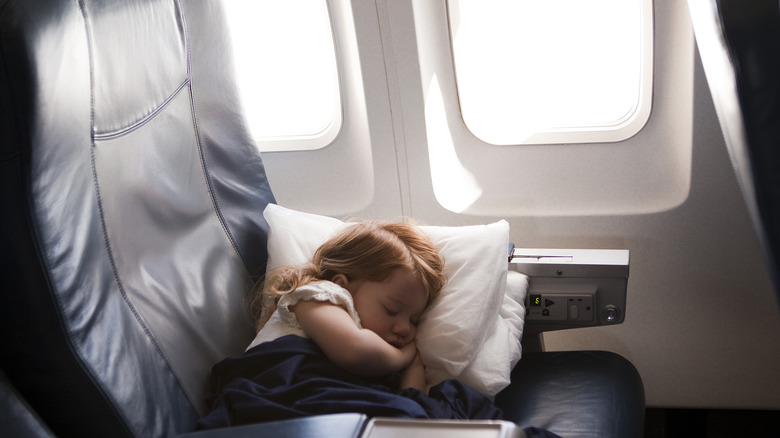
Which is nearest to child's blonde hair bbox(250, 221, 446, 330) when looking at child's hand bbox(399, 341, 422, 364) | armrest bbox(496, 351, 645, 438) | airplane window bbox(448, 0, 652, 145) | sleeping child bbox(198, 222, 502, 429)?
sleeping child bbox(198, 222, 502, 429)

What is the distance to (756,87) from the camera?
1.12m

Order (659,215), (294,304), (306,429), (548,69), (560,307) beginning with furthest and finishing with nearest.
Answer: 1. (548,69)
2. (659,215)
3. (560,307)
4. (294,304)
5. (306,429)

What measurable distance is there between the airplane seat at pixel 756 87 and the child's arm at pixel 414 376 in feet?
2.55

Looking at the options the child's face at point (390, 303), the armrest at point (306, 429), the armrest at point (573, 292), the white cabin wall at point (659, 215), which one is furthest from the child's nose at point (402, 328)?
the white cabin wall at point (659, 215)

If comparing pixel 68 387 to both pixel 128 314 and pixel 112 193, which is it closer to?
pixel 128 314

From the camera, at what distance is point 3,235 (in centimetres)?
113

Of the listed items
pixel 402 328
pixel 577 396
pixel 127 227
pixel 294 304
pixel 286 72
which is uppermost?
pixel 286 72

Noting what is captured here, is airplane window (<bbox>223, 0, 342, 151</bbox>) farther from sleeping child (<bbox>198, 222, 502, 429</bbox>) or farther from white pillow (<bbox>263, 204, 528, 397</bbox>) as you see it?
sleeping child (<bbox>198, 222, 502, 429</bbox>)

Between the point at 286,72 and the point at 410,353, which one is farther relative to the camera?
the point at 286,72

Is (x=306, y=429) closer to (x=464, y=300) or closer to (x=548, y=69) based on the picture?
(x=464, y=300)

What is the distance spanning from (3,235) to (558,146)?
1746 mm

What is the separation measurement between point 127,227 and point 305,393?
45cm

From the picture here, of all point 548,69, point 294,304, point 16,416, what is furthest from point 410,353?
point 548,69

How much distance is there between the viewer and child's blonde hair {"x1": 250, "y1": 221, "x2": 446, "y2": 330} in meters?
1.71
